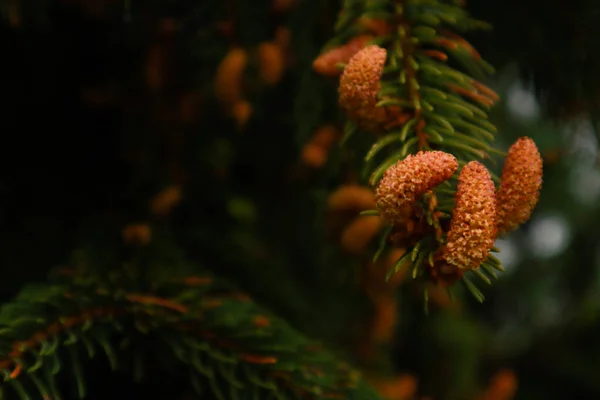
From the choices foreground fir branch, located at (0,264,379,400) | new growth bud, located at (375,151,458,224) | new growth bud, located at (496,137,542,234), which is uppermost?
new growth bud, located at (375,151,458,224)

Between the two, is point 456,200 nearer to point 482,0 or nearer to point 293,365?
point 293,365

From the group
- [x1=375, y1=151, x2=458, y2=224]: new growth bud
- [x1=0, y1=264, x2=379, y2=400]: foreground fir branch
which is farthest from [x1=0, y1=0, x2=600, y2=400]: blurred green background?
[x1=375, y1=151, x2=458, y2=224]: new growth bud

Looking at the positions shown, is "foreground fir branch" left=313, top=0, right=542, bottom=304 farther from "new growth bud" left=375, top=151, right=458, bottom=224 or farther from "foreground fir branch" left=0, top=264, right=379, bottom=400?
"foreground fir branch" left=0, top=264, right=379, bottom=400

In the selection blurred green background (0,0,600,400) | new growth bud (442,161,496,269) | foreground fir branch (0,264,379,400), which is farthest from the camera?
blurred green background (0,0,600,400)

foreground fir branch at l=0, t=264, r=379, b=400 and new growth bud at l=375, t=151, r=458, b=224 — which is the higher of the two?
new growth bud at l=375, t=151, r=458, b=224

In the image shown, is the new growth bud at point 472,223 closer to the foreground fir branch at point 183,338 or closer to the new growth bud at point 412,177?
the new growth bud at point 412,177

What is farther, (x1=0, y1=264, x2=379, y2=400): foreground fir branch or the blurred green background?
the blurred green background
